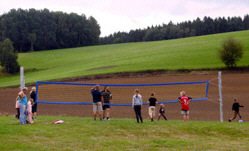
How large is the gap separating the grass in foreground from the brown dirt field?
7.25 meters

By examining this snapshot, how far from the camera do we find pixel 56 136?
34.1ft

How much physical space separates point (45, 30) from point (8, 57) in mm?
47968

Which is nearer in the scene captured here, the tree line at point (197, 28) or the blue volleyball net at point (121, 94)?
the blue volleyball net at point (121, 94)

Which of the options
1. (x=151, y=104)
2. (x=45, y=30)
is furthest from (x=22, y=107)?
(x=45, y=30)

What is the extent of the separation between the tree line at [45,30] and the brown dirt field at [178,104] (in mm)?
63116

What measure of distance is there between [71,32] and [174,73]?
81601 mm

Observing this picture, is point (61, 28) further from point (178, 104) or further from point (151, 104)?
point (151, 104)

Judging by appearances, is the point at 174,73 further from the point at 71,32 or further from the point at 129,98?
the point at 71,32

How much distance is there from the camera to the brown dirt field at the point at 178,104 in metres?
20.9

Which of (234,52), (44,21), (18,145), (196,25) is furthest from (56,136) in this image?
(196,25)

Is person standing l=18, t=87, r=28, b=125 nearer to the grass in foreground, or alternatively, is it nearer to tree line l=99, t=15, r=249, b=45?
the grass in foreground

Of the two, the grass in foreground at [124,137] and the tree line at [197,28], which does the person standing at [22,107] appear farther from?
the tree line at [197,28]

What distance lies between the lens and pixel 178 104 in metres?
24.9

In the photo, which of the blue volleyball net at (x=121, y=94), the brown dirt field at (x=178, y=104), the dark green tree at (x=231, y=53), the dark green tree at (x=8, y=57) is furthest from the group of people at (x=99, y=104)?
the dark green tree at (x=8, y=57)
